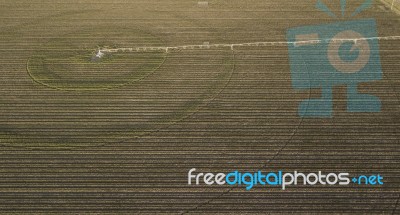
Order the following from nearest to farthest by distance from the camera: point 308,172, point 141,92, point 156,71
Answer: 1. point 308,172
2. point 141,92
3. point 156,71

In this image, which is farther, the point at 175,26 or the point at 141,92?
the point at 175,26

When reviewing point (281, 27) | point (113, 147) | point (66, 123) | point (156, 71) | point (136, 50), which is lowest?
point (113, 147)

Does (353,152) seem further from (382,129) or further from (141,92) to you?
(141,92)

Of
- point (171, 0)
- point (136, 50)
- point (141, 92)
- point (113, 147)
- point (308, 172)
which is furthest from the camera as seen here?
point (171, 0)

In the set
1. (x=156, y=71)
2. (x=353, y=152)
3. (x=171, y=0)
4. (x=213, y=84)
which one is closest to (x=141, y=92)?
(x=156, y=71)

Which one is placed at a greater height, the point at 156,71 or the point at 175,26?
the point at 175,26

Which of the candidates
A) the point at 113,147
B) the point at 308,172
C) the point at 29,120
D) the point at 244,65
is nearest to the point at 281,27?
the point at 244,65

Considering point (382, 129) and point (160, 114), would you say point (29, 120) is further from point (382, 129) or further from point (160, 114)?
point (382, 129)
